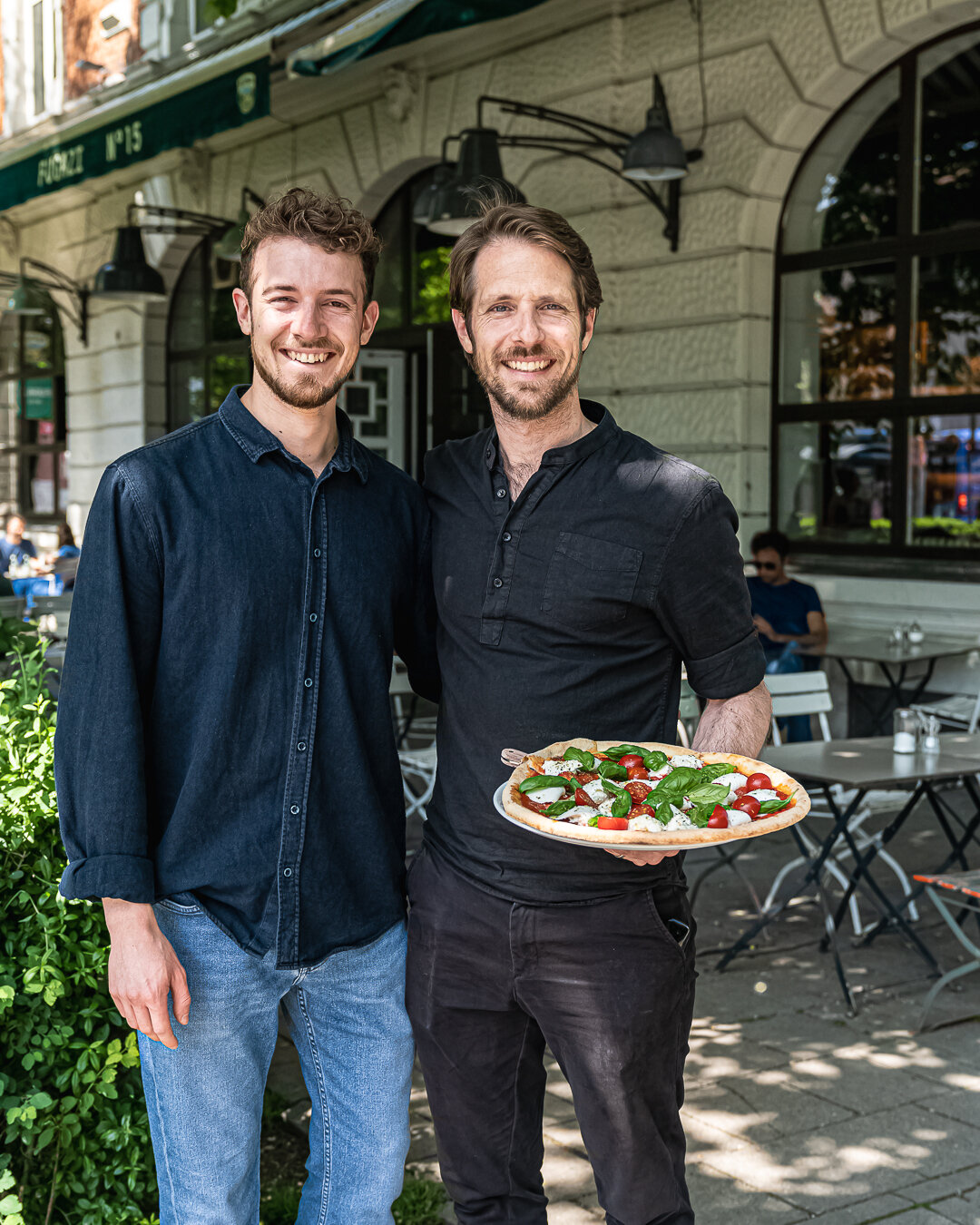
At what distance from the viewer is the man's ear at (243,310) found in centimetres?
234

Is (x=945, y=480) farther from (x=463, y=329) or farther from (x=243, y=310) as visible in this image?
(x=243, y=310)

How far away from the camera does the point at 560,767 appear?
2.17 metres

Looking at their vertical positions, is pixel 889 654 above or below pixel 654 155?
below

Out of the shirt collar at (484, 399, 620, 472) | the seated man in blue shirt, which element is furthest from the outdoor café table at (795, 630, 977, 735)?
the shirt collar at (484, 399, 620, 472)

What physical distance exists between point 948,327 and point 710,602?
7038 millimetres

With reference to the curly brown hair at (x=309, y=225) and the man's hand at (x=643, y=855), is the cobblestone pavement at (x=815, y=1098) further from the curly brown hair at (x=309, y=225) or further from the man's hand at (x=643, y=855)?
the curly brown hair at (x=309, y=225)

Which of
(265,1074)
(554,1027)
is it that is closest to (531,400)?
(554,1027)

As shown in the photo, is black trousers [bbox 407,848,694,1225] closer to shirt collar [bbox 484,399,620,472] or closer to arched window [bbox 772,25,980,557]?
shirt collar [bbox 484,399,620,472]

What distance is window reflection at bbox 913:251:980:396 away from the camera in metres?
8.39

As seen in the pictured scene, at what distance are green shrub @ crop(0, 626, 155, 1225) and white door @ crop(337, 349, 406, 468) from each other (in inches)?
382

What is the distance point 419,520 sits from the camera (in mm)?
2496

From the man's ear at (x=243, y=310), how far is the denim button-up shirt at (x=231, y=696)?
0.17 meters

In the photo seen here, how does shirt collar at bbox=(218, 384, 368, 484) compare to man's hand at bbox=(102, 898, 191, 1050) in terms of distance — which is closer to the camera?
man's hand at bbox=(102, 898, 191, 1050)

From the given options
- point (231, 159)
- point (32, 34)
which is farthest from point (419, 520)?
point (32, 34)
